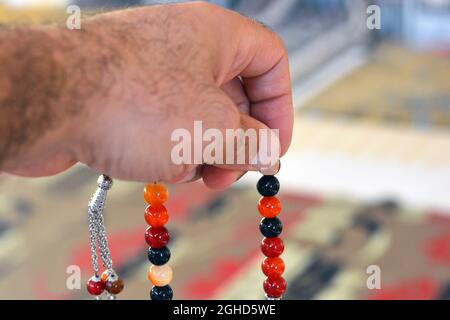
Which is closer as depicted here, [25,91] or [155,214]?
[25,91]

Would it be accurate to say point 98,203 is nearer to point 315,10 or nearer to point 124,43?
point 124,43

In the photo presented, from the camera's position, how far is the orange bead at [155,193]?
1009 mm

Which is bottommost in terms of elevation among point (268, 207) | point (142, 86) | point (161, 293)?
point (161, 293)

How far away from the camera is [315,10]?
148 inches

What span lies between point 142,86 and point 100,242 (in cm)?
27

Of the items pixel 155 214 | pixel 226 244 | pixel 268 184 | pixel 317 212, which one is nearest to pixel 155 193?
pixel 155 214

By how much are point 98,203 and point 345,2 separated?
9.28ft

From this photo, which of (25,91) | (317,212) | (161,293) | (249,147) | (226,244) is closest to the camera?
(25,91)

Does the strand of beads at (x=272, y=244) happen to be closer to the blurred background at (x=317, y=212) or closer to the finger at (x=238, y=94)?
the finger at (x=238, y=94)

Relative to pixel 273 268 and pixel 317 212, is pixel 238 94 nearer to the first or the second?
pixel 273 268

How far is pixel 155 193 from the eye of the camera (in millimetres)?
1009

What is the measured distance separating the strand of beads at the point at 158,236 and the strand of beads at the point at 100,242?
0.16ft

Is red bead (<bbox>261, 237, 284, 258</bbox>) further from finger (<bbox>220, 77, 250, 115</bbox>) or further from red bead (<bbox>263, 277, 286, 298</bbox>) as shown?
finger (<bbox>220, 77, 250, 115</bbox>)
